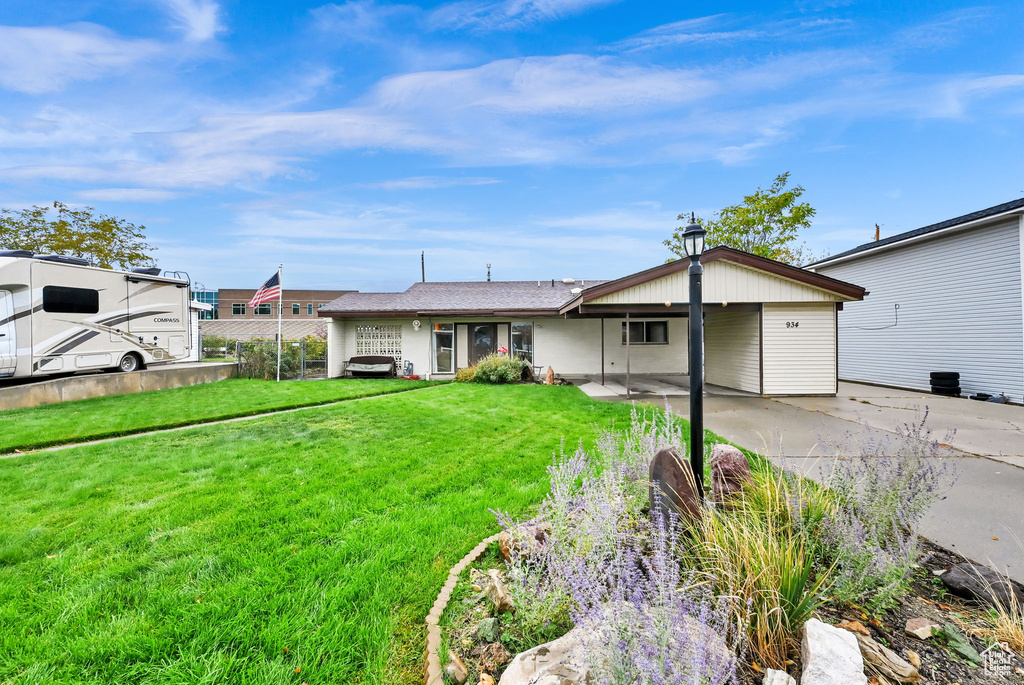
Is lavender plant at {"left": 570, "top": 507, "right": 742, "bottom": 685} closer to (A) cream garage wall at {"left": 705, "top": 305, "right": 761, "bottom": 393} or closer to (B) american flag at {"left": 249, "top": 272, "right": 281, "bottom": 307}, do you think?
(A) cream garage wall at {"left": 705, "top": 305, "right": 761, "bottom": 393}

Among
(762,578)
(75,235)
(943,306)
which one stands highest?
(75,235)

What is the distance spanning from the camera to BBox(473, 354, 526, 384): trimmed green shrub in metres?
12.9

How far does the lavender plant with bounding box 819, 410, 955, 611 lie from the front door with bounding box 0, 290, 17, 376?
13.9 m

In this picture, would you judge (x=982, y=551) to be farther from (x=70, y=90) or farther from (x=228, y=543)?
(x=70, y=90)

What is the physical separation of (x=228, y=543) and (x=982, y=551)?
5.35m

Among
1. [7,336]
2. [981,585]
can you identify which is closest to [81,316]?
[7,336]

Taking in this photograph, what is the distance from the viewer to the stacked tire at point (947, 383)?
35.1 feet

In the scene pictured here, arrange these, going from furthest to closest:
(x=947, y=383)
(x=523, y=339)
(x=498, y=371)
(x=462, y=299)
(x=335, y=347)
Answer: (x=462, y=299) → (x=523, y=339) → (x=335, y=347) → (x=498, y=371) → (x=947, y=383)

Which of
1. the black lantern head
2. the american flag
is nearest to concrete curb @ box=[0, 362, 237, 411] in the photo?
the american flag

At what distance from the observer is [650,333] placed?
15914 millimetres

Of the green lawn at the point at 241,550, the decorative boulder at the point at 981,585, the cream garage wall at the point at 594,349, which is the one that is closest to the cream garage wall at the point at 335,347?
the cream garage wall at the point at 594,349

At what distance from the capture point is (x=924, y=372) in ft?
38.9

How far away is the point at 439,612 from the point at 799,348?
1213cm

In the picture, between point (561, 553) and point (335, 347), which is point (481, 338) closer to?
point (335, 347)
